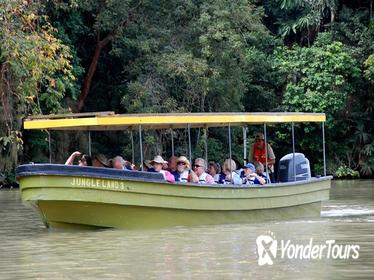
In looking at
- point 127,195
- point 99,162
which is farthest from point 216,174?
point 127,195

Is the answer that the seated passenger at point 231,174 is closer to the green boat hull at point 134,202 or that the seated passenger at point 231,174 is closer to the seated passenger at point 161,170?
the green boat hull at point 134,202

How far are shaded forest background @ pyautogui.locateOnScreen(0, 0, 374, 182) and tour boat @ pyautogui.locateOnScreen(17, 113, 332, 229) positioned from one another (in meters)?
12.1

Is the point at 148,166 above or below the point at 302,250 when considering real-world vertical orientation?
above

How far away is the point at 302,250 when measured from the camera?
14.0 m

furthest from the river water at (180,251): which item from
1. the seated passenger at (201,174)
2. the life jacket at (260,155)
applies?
the life jacket at (260,155)

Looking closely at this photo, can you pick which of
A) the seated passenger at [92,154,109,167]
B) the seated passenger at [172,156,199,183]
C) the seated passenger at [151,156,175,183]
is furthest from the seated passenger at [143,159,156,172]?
the seated passenger at [92,154,109,167]

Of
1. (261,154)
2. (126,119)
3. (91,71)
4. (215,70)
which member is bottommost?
(261,154)

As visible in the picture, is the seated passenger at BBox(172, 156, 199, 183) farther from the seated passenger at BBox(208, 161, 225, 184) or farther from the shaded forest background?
the shaded forest background

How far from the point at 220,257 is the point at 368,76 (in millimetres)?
23056

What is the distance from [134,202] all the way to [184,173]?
1.69 metres

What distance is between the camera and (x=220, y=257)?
13.1 meters

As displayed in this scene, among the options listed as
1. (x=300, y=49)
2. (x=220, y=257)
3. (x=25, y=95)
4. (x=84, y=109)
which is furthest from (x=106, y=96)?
(x=220, y=257)

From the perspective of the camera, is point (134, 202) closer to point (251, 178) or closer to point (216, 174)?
point (216, 174)

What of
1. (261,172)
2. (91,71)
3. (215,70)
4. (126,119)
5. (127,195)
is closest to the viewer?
(127,195)
